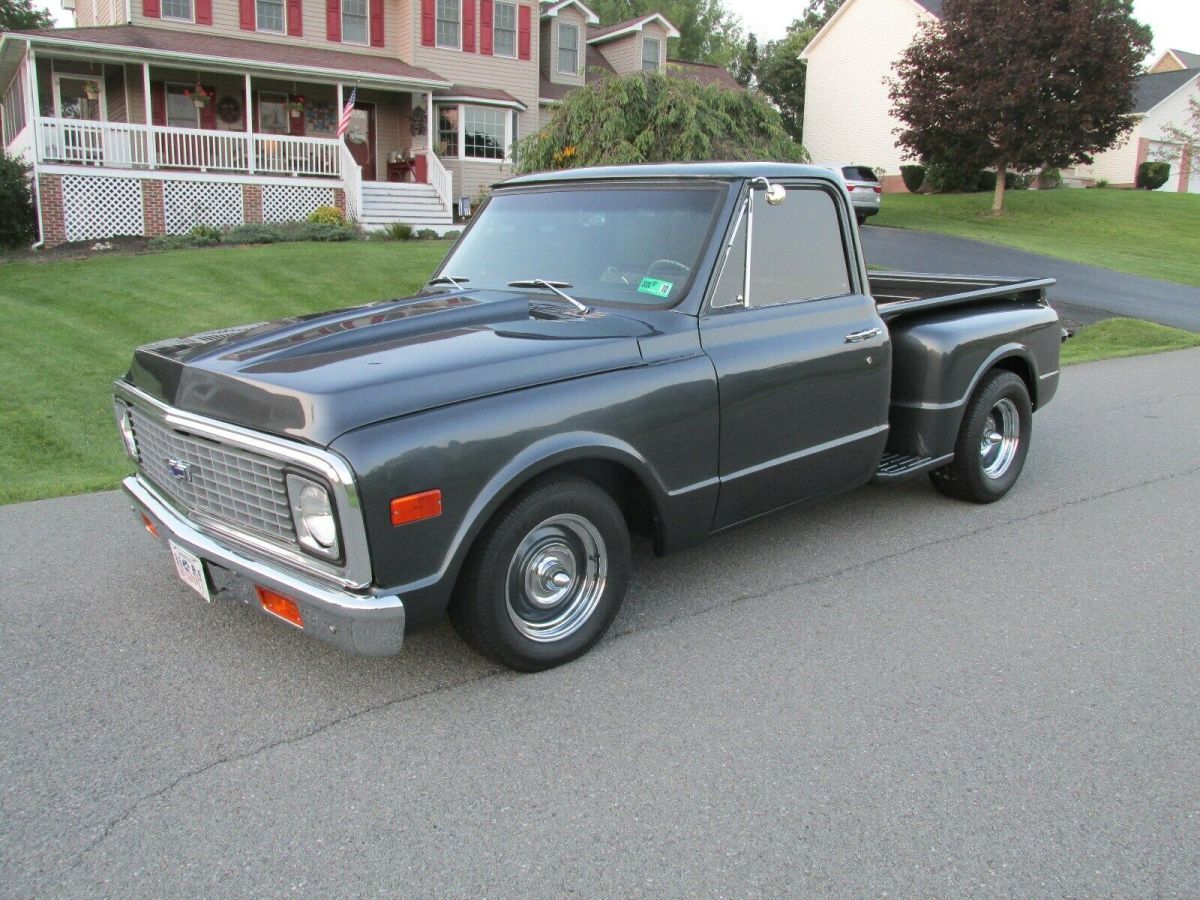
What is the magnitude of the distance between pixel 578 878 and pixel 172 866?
3.56 ft

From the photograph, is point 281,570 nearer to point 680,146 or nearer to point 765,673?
point 765,673

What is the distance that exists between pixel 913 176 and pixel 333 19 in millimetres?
24266

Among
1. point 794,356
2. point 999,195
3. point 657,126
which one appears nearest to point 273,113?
point 657,126

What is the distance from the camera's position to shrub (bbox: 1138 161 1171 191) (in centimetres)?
4306

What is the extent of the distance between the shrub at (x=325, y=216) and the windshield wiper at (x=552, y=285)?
58.2ft

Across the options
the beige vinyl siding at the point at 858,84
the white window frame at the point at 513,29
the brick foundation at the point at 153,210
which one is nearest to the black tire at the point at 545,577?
the brick foundation at the point at 153,210

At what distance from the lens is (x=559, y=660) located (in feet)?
12.3

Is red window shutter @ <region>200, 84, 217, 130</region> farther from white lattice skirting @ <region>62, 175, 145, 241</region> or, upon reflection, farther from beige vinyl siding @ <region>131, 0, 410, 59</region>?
white lattice skirting @ <region>62, 175, 145, 241</region>

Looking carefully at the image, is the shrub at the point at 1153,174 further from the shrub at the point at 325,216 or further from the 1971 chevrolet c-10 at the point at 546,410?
the 1971 chevrolet c-10 at the point at 546,410

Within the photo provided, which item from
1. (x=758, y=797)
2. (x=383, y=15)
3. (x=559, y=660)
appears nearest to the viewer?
(x=758, y=797)

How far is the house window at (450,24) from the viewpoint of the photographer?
26.3 m

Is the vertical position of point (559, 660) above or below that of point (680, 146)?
below

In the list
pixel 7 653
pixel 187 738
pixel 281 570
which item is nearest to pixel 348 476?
pixel 281 570

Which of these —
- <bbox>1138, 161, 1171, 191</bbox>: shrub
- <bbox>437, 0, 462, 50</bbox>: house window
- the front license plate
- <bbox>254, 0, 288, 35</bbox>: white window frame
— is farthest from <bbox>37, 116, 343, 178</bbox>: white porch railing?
<bbox>1138, 161, 1171, 191</bbox>: shrub
